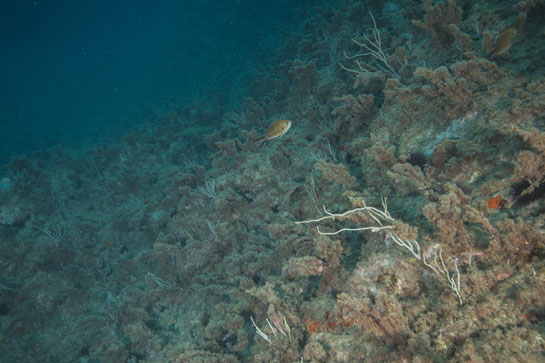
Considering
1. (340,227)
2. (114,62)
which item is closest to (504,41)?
(340,227)

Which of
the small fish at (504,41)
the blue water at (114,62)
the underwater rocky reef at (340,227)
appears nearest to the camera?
the underwater rocky reef at (340,227)

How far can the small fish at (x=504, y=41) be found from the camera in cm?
284

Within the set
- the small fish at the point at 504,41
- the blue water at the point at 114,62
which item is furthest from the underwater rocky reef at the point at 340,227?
the blue water at the point at 114,62

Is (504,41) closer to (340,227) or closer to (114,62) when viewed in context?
(340,227)

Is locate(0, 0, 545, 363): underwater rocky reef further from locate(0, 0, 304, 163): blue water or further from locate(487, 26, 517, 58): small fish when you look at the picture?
locate(0, 0, 304, 163): blue water

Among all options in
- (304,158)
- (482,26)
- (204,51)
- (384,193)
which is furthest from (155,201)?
(204,51)

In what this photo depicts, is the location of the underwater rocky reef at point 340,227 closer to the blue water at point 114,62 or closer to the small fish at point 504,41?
the small fish at point 504,41

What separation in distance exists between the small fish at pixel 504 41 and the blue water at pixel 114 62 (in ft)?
35.5

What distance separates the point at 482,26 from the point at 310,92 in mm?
3966

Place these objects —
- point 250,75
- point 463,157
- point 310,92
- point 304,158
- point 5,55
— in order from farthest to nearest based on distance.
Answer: point 5,55
point 250,75
point 310,92
point 304,158
point 463,157

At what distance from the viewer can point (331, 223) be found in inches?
135

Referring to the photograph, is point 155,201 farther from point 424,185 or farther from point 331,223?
point 424,185

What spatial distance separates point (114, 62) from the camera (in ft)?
202

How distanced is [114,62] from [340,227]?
75.0m
